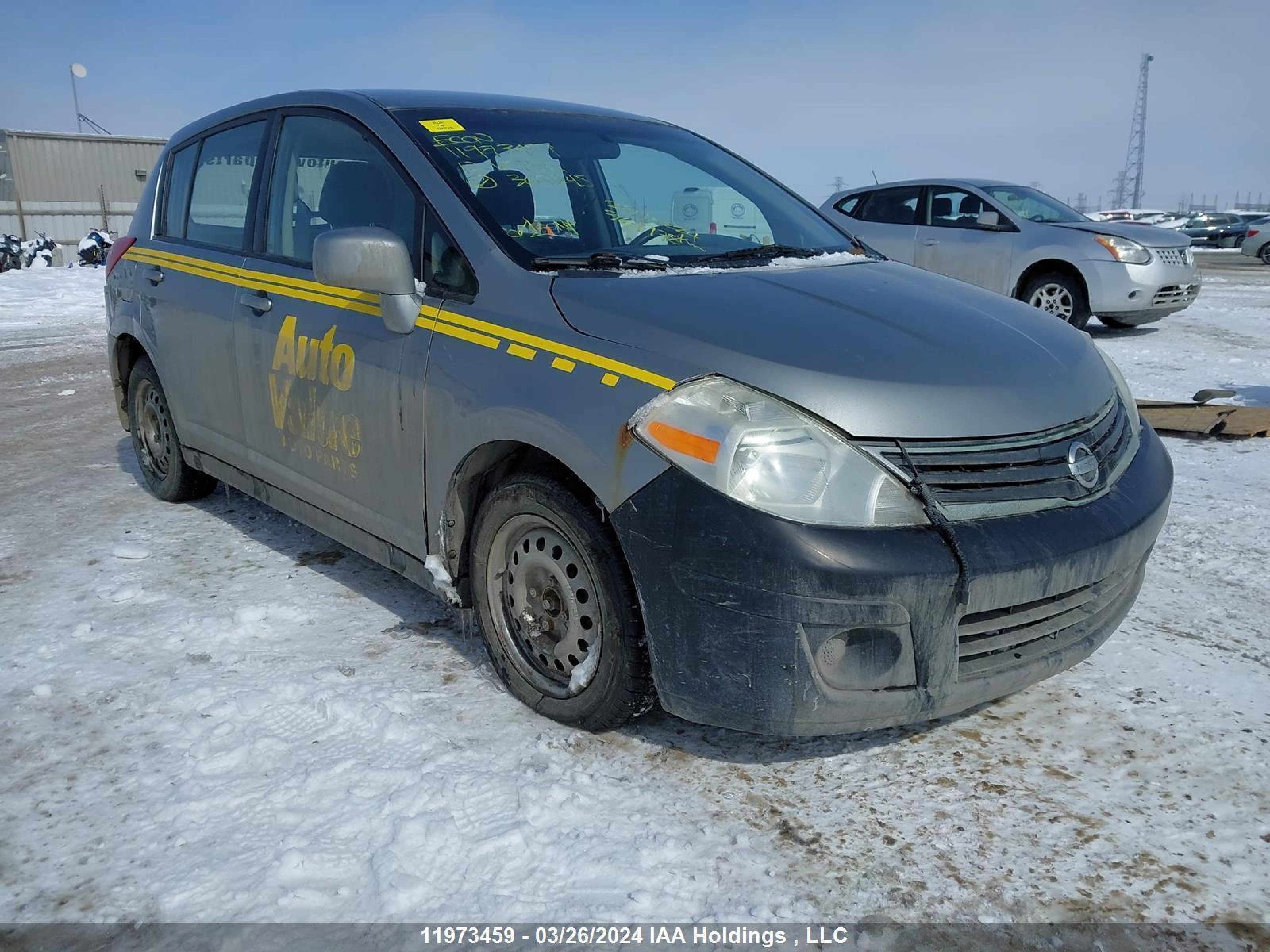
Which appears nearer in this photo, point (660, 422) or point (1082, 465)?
point (660, 422)

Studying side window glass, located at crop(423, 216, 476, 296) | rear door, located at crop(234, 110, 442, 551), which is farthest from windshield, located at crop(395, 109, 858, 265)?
rear door, located at crop(234, 110, 442, 551)

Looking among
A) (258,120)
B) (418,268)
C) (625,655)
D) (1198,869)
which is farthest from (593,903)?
(258,120)

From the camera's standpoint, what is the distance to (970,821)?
240 cm

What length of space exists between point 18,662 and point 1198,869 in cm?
337

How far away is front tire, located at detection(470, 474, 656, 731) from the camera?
8.18ft

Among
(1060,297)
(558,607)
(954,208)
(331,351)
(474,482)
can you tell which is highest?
(954,208)

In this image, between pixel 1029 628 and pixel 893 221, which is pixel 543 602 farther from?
pixel 893 221

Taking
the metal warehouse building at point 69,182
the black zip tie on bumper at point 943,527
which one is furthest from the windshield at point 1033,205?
the metal warehouse building at point 69,182

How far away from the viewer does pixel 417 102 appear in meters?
3.43

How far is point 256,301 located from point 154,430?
1561 mm

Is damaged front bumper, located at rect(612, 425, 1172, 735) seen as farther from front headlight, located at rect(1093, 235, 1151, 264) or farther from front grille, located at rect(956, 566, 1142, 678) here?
front headlight, located at rect(1093, 235, 1151, 264)

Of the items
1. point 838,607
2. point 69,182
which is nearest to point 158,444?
point 838,607

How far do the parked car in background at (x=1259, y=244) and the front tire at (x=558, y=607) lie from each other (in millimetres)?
25730

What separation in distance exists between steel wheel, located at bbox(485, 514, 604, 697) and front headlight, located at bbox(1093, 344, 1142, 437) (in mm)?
1662
